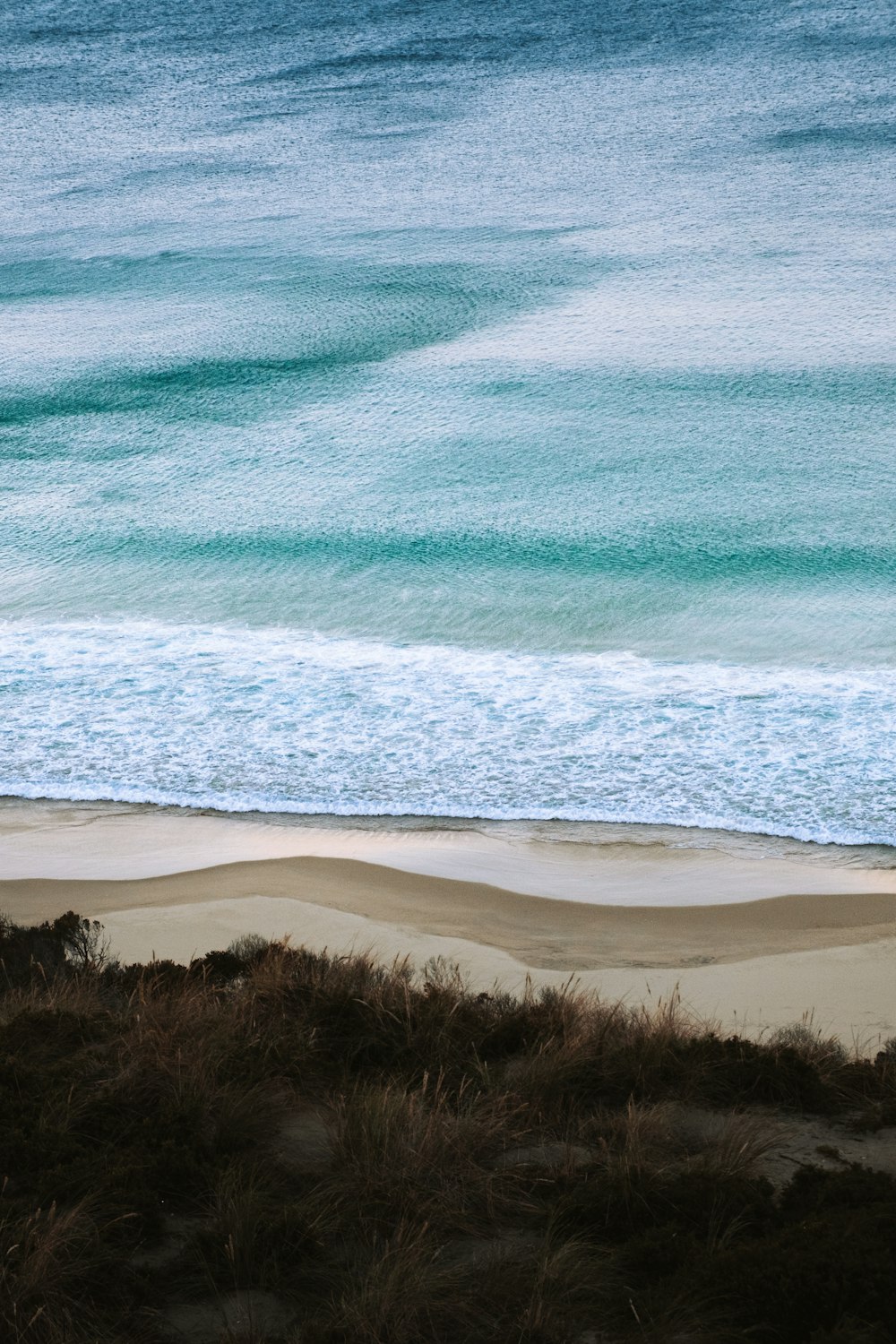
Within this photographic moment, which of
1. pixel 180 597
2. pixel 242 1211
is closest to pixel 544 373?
pixel 180 597

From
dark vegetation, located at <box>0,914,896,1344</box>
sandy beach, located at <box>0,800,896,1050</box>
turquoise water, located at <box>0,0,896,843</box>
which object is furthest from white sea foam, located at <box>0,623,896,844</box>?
dark vegetation, located at <box>0,914,896,1344</box>

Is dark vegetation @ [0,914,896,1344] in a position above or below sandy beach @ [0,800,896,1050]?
below

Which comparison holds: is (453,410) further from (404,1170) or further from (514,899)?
(404,1170)

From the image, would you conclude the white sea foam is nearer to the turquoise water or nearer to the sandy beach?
the turquoise water

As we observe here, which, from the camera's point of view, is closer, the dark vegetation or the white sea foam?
the dark vegetation

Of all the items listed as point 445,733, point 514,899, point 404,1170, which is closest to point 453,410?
point 445,733

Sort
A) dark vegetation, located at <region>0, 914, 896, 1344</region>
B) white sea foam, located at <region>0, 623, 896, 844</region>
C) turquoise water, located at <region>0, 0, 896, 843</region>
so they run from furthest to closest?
turquoise water, located at <region>0, 0, 896, 843</region> < white sea foam, located at <region>0, 623, 896, 844</region> < dark vegetation, located at <region>0, 914, 896, 1344</region>

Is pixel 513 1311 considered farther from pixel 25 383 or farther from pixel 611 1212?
pixel 25 383
